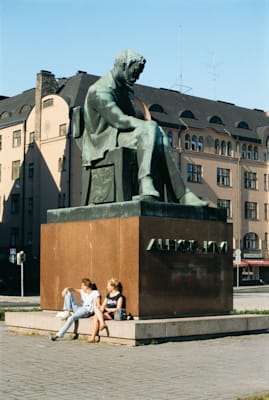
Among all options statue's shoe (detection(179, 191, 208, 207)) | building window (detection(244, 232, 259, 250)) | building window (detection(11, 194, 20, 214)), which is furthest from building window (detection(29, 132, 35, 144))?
statue's shoe (detection(179, 191, 208, 207))

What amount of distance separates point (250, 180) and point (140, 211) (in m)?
59.4

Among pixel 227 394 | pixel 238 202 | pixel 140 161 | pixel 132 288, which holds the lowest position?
pixel 227 394

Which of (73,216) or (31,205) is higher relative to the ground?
(31,205)

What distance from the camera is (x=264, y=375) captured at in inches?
347

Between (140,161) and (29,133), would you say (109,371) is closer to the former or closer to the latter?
(140,161)

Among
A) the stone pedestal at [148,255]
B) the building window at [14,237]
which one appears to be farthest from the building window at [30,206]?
the stone pedestal at [148,255]

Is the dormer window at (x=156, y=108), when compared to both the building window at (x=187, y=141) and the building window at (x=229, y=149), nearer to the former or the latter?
the building window at (x=187, y=141)

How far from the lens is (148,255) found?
1252cm

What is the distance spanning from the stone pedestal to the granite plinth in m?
0.02

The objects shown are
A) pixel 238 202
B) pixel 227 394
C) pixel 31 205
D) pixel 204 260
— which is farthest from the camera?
pixel 238 202

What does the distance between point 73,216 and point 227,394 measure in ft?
23.6

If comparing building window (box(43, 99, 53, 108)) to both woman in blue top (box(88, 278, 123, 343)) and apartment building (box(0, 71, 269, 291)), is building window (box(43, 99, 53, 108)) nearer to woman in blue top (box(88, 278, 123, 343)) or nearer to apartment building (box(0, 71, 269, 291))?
apartment building (box(0, 71, 269, 291))

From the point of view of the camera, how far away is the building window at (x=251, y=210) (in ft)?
230

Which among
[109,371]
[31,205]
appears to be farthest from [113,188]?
[31,205]
